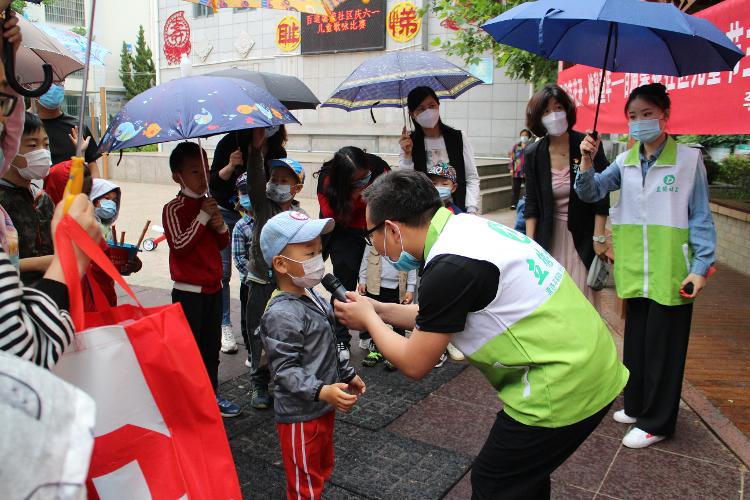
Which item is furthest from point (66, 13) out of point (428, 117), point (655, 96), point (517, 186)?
point (655, 96)

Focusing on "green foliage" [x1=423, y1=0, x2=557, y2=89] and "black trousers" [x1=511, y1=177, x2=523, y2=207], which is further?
"black trousers" [x1=511, y1=177, x2=523, y2=207]

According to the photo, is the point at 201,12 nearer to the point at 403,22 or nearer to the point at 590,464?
the point at 403,22

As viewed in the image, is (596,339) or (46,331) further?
(596,339)

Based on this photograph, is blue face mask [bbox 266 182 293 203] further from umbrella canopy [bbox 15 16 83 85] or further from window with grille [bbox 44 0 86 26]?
window with grille [bbox 44 0 86 26]

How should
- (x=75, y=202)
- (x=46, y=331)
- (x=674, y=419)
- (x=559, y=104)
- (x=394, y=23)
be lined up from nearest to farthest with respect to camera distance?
(x=46, y=331) < (x=75, y=202) < (x=674, y=419) < (x=559, y=104) < (x=394, y=23)

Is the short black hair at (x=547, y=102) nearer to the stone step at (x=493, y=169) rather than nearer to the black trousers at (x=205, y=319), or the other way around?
the black trousers at (x=205, y=319)

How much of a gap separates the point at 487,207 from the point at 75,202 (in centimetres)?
1148

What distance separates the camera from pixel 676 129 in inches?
190

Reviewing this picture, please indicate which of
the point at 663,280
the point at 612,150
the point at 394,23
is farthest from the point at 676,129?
the point at 394,23

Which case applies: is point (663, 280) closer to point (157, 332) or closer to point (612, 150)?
A: point (157, 332)

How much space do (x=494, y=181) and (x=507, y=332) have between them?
12245 mm

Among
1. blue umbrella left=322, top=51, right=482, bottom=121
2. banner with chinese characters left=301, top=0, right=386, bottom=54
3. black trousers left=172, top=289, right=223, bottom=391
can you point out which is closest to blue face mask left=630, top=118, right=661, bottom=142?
blue umbrella left=322, top=51, right=482, bottom=121

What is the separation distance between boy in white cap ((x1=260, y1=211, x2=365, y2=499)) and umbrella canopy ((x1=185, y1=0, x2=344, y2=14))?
139cm

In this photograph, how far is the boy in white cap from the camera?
2.43 metres
